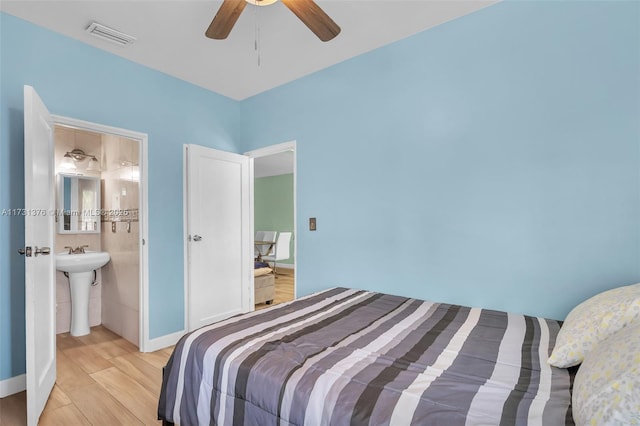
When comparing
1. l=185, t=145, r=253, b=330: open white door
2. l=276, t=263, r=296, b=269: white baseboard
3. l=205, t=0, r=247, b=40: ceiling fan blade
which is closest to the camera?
l=205, t=0, r=247, b=40: ceiling fan blade

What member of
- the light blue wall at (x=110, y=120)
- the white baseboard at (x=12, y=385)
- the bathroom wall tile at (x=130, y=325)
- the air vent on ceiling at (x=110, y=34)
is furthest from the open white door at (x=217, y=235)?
the white baseboard at (x=12, y=385)

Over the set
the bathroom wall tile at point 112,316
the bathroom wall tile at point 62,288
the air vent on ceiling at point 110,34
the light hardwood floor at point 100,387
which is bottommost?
the light hardwood floor at point 100,387

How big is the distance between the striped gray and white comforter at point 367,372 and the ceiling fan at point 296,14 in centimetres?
167

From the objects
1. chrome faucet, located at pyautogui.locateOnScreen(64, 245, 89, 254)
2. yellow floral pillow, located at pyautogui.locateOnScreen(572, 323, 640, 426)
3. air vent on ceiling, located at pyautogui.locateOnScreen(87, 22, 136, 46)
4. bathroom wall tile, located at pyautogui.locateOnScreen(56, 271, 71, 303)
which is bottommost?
bathroom wall tile, located at pyautogui.locateOnScreen(56, 271, 71, 303)

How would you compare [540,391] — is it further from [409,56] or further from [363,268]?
[409,56]

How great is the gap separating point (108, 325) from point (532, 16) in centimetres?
476

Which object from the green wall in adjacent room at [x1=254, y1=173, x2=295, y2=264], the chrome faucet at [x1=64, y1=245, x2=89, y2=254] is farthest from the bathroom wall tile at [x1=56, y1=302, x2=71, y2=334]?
the green wall in adjacent room at [x1=254, y1=173, x2=295, y2=264]

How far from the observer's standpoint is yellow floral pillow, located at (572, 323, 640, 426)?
2.33 feet

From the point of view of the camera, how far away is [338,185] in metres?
2.87

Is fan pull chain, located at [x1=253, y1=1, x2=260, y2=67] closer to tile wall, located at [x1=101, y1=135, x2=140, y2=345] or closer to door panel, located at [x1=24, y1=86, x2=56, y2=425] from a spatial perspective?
door panel, located at [x1=24, y1=86, x2=56, y2=425]

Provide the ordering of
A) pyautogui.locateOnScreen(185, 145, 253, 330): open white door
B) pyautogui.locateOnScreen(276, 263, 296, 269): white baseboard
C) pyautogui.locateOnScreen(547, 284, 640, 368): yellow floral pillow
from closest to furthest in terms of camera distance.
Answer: pyautogui.locateOnScreen(547, 284, 640, 368): yellow floral pillow
pyautogui.locateOnScreen(185, 145, 253, 330): open white door
pyautogui.locateOnScreen(276, 263, 296, 269): white baseboard

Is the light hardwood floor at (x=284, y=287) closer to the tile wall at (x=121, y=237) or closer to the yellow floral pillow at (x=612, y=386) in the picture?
the tile wall at (x=121, y=237)

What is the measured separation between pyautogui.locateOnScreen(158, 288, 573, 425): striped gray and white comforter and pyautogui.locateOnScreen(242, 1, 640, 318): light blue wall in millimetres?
406

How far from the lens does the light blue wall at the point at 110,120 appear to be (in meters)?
2.15
